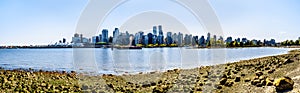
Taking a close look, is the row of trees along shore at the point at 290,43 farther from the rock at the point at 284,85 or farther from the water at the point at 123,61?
the rock at the point at 284,85

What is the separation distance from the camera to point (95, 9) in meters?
17.7

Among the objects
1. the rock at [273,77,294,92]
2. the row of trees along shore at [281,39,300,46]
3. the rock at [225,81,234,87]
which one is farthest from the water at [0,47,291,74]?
the row of trees along shore at [281,39,300,46]

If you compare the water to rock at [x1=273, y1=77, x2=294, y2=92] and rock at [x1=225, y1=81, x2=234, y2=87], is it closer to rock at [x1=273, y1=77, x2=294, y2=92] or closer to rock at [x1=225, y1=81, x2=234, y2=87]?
rock at [x1=225, y1=81, x2=234, y2=87]

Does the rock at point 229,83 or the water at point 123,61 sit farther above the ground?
the rock at point 229,83

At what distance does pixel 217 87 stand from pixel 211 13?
228 inches

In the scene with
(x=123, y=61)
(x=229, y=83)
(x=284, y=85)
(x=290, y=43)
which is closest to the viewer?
(x=284, y=85)

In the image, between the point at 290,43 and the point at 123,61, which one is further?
the point at 290,43

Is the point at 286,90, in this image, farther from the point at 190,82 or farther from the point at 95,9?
the point at 95,9

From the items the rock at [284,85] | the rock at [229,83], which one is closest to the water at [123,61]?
the rock at [229,83]

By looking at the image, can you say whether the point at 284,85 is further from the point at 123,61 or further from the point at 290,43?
the point at 290,43

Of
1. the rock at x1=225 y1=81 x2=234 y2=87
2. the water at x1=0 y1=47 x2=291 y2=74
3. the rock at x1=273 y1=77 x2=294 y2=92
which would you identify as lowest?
the water at x1=0 y1=47 x2=291 y2=74

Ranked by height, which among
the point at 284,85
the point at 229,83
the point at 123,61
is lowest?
the point at 123,61

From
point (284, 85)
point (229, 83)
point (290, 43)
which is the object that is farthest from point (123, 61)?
point (290, 43)

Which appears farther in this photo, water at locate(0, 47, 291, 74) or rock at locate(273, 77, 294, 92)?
water at locate(0, 47, 291, 74)
